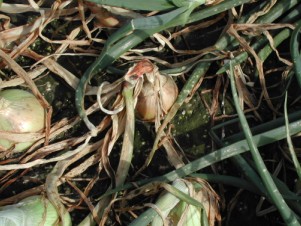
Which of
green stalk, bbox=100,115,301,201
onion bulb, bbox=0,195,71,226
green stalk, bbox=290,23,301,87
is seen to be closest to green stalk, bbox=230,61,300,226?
green stalk, bbox=100,115,301,201

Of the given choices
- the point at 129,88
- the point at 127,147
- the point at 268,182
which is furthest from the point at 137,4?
the point at 268,182

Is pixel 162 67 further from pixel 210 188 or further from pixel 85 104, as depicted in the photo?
pixel 210 188

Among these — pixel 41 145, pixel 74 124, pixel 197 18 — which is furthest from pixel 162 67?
pixel 41 145

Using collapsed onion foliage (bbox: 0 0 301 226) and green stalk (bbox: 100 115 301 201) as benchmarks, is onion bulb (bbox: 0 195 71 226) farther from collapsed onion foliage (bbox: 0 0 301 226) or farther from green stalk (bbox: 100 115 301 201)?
green stalk (bbox: 100 115 301 201)

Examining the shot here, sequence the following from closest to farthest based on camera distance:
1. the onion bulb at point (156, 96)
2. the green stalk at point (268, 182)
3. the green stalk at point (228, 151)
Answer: the green stalk at point (268, 182), the green stalk at point (228, 151), the onion bulb at point (156, 96)

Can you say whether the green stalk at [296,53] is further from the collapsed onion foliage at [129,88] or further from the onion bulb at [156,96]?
the onion bulb at [156,96]

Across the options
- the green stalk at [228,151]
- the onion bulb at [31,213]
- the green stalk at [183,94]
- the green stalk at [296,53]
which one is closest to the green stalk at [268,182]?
the green stalk at [228,151]

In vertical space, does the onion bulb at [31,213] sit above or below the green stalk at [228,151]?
below

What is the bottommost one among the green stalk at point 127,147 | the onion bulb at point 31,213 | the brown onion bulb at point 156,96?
the onion bulb at point 31,213
